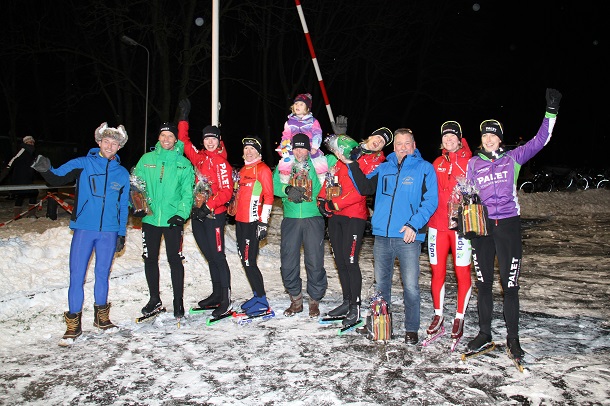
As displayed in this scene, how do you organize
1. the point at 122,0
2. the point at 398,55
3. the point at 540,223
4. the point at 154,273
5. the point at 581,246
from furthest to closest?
the point at 398,55 → the point at 122,0 → the point at 540,223 → the point at 581,246 → the point at 154,273

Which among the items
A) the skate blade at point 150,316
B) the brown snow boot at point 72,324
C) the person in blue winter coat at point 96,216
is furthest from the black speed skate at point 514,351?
the brown snow boot at point 72,324

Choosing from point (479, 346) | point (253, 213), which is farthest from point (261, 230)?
point (479, 346)

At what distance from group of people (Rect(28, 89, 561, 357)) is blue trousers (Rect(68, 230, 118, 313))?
1 cm

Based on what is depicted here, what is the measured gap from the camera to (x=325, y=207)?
21.2ft

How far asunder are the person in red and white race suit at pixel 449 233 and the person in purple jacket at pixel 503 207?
263 millimetres

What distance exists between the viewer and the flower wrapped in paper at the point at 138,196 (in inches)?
254

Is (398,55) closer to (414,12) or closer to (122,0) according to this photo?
(414,12)

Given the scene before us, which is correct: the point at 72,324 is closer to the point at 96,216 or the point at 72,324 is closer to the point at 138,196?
the point at 96,216

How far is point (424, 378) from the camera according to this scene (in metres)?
5.00

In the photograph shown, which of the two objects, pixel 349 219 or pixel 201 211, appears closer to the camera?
pixel 349 219

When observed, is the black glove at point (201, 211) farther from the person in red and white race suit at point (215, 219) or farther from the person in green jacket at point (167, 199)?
the person in green jacket at point (167, 199)

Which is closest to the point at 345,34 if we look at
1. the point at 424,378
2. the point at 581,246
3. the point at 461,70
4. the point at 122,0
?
Answer: the point at 461,70

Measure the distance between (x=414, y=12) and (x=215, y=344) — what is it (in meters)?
28.6

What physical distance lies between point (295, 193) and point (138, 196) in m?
1.88
